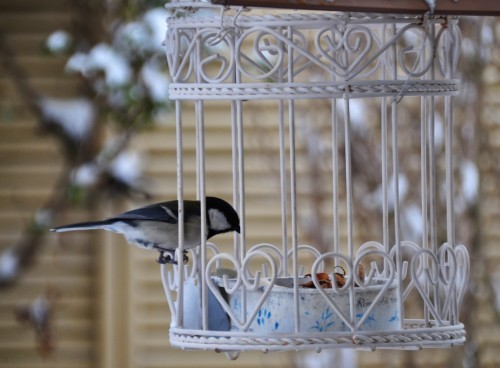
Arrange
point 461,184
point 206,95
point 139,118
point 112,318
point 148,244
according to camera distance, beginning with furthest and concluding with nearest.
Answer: point 112,318 < point 139,118 < point 461,184 < point 148,244 < point 206,95

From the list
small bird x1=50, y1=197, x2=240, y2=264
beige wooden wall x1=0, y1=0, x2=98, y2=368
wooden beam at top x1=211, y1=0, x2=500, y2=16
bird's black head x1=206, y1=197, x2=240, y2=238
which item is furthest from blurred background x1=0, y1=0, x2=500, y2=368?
wooden beam at top x1=211, y1=0, x2=500, y2=16

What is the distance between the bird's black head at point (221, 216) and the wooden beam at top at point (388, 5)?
28.5 inches

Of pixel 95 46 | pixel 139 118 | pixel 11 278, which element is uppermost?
pixel 95 46

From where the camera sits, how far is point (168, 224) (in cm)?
314

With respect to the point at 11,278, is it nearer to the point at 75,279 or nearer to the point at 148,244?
the point at 75,279

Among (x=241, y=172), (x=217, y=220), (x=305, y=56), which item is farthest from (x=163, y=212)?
(x=305, y=56)

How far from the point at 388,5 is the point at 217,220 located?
0.82m

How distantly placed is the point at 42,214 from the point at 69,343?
85cm

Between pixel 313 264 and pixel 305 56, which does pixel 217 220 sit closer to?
pixel 313 264

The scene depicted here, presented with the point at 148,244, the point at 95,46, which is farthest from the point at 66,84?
the point at 148,244

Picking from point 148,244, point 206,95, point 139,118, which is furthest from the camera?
point 139,118

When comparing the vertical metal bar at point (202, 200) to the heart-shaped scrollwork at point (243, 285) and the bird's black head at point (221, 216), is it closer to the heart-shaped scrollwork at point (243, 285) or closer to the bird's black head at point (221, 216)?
the heart-shaped scrollwork at point (243, 285)

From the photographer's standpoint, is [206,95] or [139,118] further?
[139,118]

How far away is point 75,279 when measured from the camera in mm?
6340
